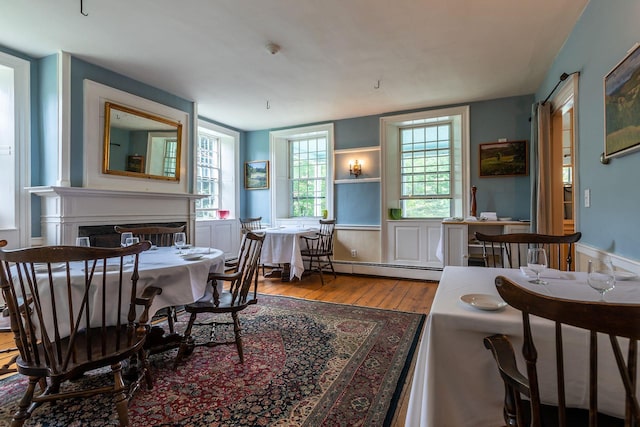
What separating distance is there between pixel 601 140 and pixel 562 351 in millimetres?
2003

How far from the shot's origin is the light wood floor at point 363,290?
3.63 m

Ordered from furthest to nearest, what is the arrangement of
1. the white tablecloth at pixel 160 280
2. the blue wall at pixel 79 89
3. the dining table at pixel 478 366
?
the blue wall at pixel 79 89
the white tablecloth at pixel 160 280
the dining table at pixel 478 366

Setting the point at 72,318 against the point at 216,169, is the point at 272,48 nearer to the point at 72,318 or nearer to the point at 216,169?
the point at 72,318

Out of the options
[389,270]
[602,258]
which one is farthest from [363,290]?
[602,258]

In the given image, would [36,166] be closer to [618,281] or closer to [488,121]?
[618,281]

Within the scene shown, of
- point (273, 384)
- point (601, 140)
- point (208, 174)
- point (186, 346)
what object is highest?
point (208, 174)

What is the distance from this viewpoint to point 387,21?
2617 millimetres

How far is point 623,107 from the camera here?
5.69ft

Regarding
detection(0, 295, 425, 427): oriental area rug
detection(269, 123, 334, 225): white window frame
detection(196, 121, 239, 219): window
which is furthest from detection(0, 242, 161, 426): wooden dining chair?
detection(269, 123, 334, 225): white window frame

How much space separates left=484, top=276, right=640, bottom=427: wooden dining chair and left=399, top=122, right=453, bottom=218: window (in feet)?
14.1

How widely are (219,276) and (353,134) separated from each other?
391 centimetres

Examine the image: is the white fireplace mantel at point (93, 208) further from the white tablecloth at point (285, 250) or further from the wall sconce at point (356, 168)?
the wall sconce at point (356, 168)

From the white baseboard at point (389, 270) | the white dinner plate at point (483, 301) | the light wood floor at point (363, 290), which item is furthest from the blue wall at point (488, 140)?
the white dinner plate at point (483, 301)

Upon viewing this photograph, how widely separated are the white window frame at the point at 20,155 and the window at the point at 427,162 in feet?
14.8
